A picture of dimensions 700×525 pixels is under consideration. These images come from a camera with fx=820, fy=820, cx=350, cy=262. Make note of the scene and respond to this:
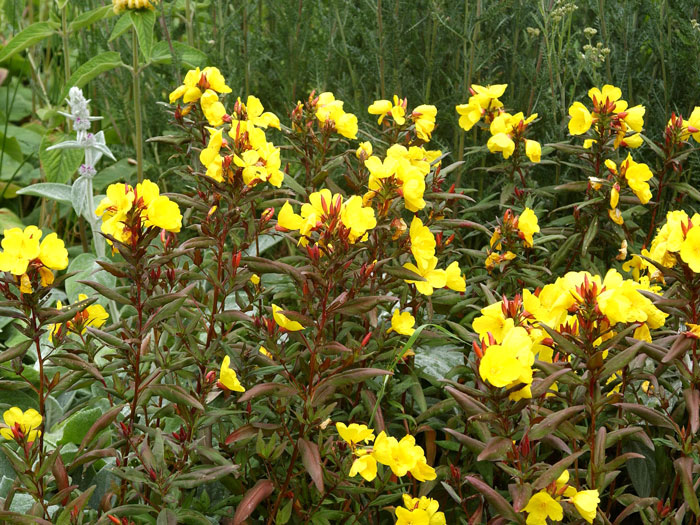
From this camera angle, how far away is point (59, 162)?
2969 mm

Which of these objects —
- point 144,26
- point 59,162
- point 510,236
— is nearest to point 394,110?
point 510,236

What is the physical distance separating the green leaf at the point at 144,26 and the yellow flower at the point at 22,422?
58.8 inches

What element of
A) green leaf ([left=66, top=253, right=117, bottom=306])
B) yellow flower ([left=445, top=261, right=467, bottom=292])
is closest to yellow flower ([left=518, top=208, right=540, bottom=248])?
yellow flower ([left=445, top=261, right=467, bottom=292])

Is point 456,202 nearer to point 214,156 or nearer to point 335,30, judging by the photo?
point 214,156

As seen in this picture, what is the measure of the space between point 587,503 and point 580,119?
118 centimetres

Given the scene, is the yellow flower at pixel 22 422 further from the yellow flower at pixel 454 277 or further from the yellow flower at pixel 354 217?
the yellow flower at pixel 454 277

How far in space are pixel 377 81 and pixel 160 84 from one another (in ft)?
3.01

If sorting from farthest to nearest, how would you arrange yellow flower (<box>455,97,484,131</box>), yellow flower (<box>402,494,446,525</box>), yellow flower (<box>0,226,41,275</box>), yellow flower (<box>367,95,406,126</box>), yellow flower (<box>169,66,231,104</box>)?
yellow flower (<box>455,97,484,131</box>)
yellow flower (<box>367,95,406,126</box>)
yellow flower (<box>169,66,231,104</box>)
yellow flower (<box>402,494,446,525</box>)
yellow flower (<box>0,226,41,275</box>)

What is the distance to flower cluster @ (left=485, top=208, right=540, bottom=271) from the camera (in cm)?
193

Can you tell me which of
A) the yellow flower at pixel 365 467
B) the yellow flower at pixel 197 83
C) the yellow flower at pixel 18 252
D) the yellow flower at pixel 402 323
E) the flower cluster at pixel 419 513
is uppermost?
the yellow flower at pixel 197 83

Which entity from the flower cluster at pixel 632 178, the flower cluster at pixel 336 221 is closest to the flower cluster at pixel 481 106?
the flower cluster at pixel 632 178

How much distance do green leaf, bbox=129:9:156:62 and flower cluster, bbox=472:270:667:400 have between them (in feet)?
5.33

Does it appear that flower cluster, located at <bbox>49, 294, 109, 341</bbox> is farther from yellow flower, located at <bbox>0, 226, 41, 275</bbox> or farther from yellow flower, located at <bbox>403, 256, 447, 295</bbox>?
yellow flower, located at <bbox>403, 256, 447, 295</bbox>

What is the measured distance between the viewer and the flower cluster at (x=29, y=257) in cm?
142
